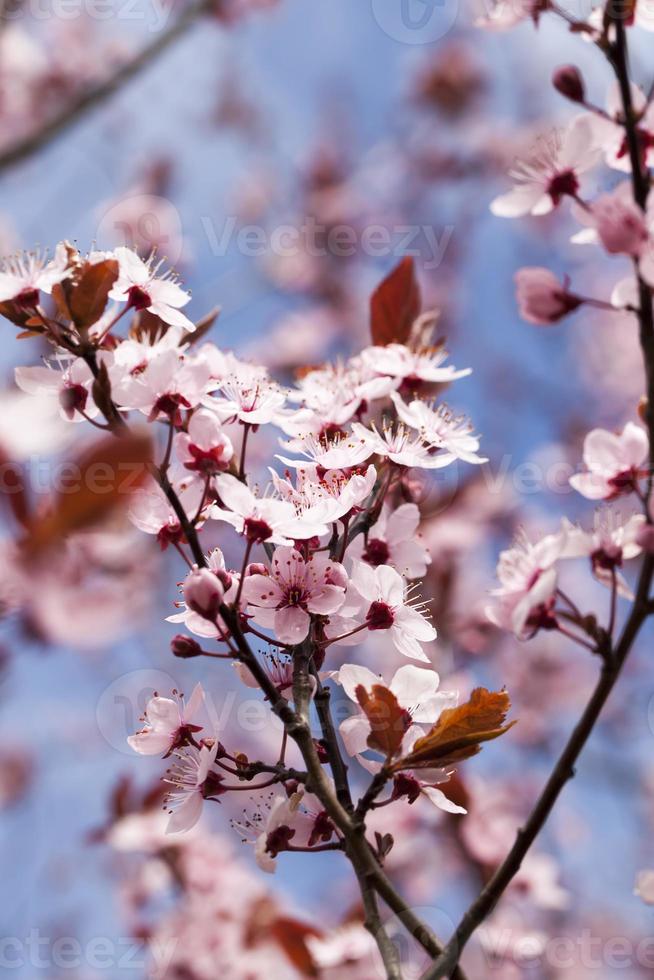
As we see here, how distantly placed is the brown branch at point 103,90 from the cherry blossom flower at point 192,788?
88.3 inches

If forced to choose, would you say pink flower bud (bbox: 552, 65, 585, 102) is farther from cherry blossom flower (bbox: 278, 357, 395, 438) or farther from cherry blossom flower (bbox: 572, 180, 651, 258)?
cherry blossom flower (bbox: 278, 357, 395, 438)

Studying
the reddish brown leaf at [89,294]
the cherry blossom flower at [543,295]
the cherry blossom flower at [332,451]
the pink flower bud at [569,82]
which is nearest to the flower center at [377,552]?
the cherry blossom flower at [332,451]

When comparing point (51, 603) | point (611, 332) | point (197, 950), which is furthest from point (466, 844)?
point (611, 332)

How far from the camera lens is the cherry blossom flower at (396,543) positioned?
1136mm

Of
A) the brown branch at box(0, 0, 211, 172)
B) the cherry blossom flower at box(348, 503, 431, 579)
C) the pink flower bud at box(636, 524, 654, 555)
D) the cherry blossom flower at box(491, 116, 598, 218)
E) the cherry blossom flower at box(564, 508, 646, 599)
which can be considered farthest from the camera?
the brown branch at box(0, 0, 211, 172)

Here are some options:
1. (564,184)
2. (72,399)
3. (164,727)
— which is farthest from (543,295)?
(164,727)

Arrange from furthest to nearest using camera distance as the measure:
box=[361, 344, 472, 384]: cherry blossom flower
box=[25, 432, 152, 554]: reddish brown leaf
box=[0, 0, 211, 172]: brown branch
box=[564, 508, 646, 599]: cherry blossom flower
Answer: box=[0, 0, 211, 172]: brown branch, box=[361, 344, 472, 384]: cherry blossom flower, box=[564, 508, 646, 599]: cherry blossom flower, box=[25, 432, 152, 554]: reddish brown leaf

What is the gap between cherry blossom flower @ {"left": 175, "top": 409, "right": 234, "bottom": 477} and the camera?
1016 mm

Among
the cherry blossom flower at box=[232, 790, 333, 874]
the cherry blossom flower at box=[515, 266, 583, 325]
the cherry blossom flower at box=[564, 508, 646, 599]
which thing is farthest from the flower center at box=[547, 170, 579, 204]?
the cherry blossom flower at box=[232, 790, 333, 874]

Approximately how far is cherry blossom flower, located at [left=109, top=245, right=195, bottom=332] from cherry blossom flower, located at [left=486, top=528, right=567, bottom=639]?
51 cm

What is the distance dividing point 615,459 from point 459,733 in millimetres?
354

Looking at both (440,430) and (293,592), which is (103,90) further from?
(293,592)

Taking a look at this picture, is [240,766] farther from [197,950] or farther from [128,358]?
[197,950]

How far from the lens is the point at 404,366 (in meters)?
1.34
